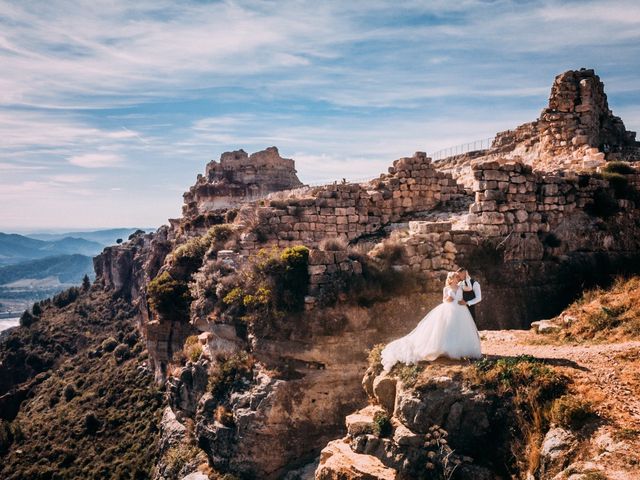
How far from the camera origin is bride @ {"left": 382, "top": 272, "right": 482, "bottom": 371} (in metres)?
9.38

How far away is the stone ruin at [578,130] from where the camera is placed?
18984 millimetres

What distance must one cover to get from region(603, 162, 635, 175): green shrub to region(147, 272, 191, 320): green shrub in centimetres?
1542

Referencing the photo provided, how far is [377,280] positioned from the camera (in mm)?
13617

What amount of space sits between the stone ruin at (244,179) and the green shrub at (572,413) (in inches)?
1532

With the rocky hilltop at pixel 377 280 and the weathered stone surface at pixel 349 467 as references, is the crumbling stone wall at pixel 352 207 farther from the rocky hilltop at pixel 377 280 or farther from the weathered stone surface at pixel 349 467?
the weathered stone surface at pixel 349 467

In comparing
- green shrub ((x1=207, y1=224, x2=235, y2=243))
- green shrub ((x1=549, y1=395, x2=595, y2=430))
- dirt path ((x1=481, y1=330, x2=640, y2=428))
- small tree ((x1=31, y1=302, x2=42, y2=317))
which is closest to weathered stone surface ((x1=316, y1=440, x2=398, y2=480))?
green shrub ((x1=549, y1=395, x2=595, y2=430))

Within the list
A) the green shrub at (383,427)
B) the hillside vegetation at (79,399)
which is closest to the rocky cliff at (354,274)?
the green shrub at (383,427)

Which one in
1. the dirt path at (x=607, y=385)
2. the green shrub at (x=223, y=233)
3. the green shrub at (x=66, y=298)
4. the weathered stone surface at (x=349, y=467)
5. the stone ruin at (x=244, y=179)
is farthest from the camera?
the green shrub at (x=66, y=298)

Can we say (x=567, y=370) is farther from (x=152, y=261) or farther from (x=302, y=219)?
(x=152, y=261)

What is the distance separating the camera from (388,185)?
1884 centimetres

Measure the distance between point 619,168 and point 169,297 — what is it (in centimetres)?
1747

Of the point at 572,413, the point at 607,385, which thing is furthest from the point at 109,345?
the point at 572,413

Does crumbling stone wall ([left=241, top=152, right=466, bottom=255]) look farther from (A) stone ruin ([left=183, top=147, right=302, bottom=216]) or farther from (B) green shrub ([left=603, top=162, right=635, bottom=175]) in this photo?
(A) stone ruin ([left=183, top=147, right=302, bottom=216])

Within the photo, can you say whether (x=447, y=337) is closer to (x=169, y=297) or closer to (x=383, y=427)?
(x=383, y=427)
